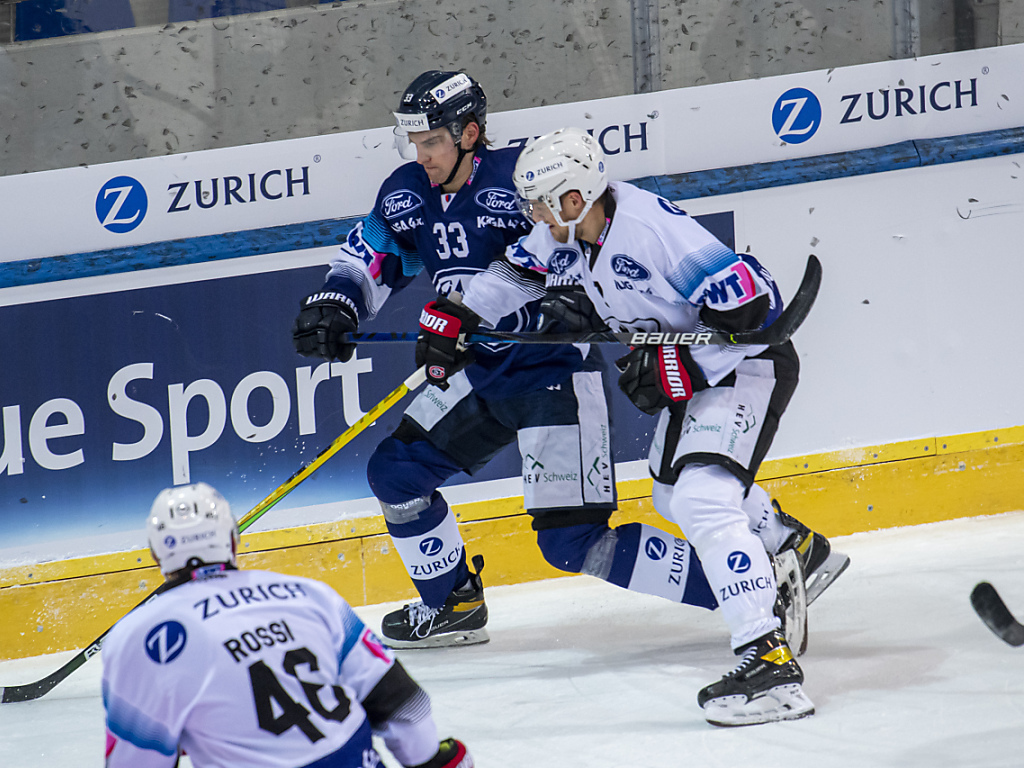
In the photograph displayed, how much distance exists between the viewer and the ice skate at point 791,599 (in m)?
2.78

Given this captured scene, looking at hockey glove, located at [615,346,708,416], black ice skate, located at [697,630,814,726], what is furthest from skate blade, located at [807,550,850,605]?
hockey glove, located at [615,346,708,416]

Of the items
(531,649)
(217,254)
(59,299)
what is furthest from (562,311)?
(59,299)

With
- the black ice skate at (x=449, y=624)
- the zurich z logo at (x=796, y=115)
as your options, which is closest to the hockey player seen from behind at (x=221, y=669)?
the black ice skate at (x=449, y=624)

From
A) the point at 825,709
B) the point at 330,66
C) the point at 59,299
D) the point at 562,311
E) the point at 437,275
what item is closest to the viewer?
the point at 825,709

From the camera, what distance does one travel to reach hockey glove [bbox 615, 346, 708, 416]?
2.59 m

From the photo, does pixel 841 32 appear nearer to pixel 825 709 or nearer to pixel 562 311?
pixel 562 311

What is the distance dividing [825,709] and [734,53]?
223 centimetres

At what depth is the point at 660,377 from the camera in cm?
258

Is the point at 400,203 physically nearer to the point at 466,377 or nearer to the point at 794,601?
the point at 466,377

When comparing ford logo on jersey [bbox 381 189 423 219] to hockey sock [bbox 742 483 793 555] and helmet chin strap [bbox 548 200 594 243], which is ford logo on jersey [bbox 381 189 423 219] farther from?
hockey sock [bbox 742 483 793 555]

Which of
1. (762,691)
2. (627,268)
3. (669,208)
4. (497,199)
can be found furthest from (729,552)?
(497,199)

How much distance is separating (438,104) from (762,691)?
1571mm

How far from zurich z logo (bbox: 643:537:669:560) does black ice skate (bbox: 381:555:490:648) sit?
0.61 meters

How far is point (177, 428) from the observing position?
3613 mm
